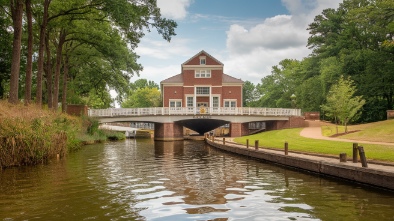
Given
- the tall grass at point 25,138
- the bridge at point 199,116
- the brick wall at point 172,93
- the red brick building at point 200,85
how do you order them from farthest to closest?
the brick wall at point 172,93
the red brick building at point 200,85
the bridge at point 199,116
the tall grass at point 25,138

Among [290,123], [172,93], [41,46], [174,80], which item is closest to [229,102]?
[172,93]

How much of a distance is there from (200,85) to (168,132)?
1077 centimetres

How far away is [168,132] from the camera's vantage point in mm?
46906

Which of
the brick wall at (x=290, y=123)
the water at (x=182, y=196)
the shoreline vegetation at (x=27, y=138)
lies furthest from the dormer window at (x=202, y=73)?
the water at (x=182, y=196)

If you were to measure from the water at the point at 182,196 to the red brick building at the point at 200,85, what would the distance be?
122 ft

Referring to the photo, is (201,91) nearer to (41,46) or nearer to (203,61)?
(203,61)

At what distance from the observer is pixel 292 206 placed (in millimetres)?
9812

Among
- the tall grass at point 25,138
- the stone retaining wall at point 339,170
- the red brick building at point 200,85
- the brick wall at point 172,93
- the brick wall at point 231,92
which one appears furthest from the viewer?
the brick wall at point 231,92

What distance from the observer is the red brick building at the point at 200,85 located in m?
53.6

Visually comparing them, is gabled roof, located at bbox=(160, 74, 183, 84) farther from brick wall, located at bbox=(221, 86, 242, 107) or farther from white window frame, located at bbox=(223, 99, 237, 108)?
white window frame, located at bbox=(223, 99, 237, 108)

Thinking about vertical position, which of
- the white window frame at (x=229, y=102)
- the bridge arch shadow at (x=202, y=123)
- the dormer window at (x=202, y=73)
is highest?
the dormer window at (x=202, y=73)

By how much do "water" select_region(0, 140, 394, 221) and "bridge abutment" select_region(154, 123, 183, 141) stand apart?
98.0 ft

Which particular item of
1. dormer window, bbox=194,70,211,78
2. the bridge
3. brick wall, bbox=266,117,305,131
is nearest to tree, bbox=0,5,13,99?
the bridge

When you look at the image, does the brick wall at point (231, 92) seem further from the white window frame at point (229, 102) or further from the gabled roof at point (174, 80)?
the gabled roof at point (174, 80)
